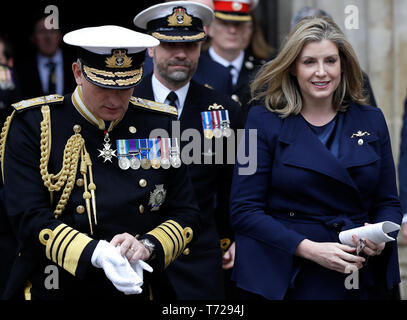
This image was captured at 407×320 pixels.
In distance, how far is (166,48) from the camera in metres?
4.62

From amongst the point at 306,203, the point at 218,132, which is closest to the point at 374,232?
the point at 306,203

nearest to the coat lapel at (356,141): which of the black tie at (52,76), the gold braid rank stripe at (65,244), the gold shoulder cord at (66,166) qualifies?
the gold shoulder cord at (66,166)

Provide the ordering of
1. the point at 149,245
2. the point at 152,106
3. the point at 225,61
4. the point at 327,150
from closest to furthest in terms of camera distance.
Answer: the point at 149,245
the point at 152,106
the point at 327,150
the point at 225,61

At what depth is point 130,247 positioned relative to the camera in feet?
11.1

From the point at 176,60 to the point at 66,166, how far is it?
4.22ft

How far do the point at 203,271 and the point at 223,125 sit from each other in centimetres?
81

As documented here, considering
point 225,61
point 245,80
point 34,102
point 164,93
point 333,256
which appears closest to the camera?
point 34,102

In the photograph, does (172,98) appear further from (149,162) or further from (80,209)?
(80,209)

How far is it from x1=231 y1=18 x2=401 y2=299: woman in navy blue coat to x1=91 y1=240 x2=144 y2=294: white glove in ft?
2.72

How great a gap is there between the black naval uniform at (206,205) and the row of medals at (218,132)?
3cm

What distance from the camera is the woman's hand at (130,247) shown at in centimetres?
335

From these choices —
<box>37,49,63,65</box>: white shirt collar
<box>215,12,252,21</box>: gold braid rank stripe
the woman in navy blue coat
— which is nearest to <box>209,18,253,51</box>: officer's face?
<box>215,12,252,21</box>: gold braid rank stripe

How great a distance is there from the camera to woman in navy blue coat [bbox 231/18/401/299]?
12.8 feet

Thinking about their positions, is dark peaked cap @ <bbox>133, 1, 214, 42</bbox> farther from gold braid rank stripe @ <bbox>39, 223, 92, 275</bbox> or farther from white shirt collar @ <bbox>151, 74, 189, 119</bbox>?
gold braid rank stripe @ <bbox>39, 223, 92, 275</bbox>
